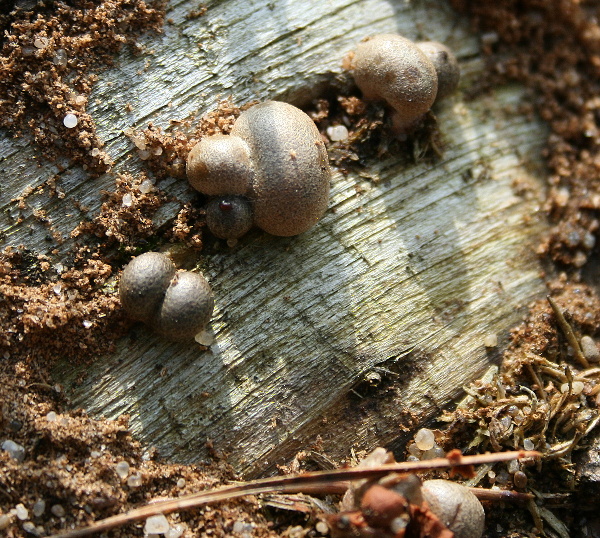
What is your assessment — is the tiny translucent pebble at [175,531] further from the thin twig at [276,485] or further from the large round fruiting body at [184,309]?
the large round fruiting body at [184,309]

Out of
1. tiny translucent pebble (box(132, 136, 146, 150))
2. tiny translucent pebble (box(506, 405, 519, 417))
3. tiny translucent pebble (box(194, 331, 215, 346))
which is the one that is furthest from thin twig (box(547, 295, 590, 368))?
tiny translucent pebble (box(132, 136, 146, 150))

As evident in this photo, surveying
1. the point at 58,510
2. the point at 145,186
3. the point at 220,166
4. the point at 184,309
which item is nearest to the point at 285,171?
the point at 220,166

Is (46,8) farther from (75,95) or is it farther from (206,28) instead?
(206,28)

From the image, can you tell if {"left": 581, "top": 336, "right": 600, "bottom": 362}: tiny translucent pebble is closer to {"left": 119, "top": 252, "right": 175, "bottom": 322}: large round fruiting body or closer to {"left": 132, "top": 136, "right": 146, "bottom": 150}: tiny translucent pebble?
{"left": 119, "top": 252, "right": 175, "bottom": 322}: large round fruiting body

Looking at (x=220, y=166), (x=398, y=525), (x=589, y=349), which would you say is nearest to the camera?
(x=398, y=525)

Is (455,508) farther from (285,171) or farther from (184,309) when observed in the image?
(285,171)

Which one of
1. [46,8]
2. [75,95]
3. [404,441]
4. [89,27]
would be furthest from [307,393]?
[46,8]
